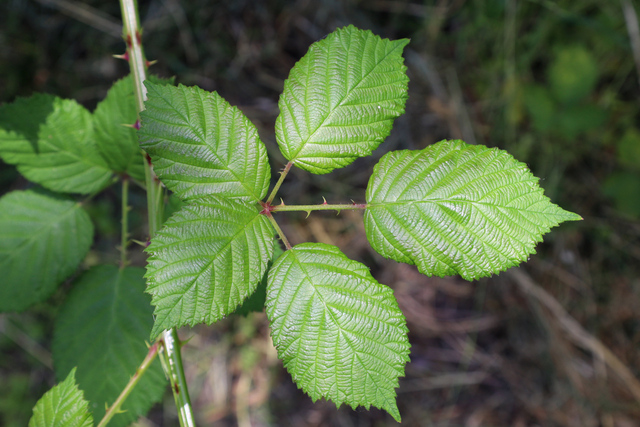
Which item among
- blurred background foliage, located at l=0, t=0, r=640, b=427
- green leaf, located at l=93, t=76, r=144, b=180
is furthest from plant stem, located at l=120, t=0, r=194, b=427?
blurred background foliage, located at l=0, t=0, r=640, b=427

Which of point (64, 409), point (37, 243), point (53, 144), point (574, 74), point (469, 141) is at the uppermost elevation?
point (53, 144)

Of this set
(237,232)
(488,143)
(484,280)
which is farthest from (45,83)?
(484,280)

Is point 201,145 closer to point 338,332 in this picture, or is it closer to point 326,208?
point 326,208

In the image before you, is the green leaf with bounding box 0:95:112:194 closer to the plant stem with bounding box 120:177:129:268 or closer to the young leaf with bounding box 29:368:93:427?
the plant stem with bounding box 120:177:129:268

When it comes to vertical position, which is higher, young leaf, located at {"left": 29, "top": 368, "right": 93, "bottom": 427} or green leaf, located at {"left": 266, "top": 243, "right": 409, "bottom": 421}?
green leaf, located at {"left": 266, "top": 243, "right": 409, "bottom": 421}

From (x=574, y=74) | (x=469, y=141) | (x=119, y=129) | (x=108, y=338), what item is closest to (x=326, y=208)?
(x=119, y=129)

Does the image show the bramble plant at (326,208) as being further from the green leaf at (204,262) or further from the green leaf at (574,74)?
the green leaf at (574,74)

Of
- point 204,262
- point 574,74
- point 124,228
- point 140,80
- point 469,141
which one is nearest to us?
point 204,262
